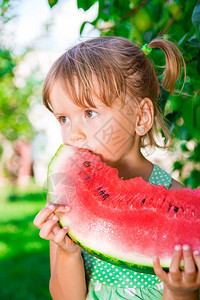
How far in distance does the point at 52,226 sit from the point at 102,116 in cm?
40

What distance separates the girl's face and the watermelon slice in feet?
0.24

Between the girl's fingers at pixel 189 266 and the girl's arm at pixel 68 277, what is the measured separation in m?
0.39

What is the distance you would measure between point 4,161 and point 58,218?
6.05 m

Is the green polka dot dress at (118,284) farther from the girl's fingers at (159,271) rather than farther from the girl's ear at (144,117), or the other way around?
the girl's ear at (144,117)

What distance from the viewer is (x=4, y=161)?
22.5 feet

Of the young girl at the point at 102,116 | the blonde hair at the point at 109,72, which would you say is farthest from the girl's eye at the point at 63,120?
the blonde hair at the point at 109,72

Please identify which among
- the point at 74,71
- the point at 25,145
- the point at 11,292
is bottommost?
the point at 25,145

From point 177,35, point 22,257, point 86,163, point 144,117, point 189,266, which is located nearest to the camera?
point 189,266

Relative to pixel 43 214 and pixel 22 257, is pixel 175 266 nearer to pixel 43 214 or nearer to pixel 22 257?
pixel 43 214

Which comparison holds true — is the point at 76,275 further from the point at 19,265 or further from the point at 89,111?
the point at 19,265

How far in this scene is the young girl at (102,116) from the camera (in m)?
1.18

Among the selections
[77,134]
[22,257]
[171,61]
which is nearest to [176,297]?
[77,134]

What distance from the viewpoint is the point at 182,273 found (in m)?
0.91

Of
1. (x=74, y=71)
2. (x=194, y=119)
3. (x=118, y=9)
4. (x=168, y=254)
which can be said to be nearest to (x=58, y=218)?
(x=168, y=254)
